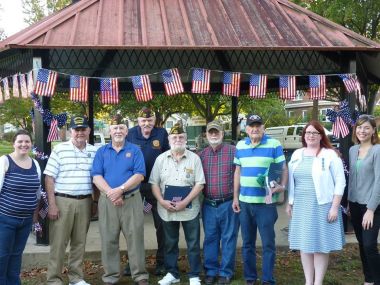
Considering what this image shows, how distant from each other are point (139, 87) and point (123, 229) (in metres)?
2.41

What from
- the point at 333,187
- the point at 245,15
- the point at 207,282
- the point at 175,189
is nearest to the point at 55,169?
the point at 175,189

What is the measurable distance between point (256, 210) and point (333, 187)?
0.90 m

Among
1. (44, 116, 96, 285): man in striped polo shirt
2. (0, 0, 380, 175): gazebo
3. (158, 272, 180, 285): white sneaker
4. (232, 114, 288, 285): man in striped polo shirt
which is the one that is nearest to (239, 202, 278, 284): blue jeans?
(232, 114, 288, 285): man in striped polo shirt

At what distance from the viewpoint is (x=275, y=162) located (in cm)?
503

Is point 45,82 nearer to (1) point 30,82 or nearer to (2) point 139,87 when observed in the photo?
(1) point 30,82

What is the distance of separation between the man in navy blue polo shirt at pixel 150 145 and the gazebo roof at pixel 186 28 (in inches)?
47.5

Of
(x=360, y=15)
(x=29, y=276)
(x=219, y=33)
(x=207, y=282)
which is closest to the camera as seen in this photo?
(x=207, y=282)

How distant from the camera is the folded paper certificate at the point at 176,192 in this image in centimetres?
521

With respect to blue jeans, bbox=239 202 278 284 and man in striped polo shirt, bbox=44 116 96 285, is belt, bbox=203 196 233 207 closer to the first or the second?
blue jeans, bbox=239 202 278 284

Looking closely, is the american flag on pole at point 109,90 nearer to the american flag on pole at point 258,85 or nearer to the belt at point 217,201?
the american flag on pole at point 258,85

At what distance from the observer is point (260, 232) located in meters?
5.09

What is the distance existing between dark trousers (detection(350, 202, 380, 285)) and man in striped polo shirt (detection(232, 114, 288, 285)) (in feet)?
2.82

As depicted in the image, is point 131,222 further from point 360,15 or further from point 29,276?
point 360,15

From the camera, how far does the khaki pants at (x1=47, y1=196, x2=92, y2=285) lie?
511cm
